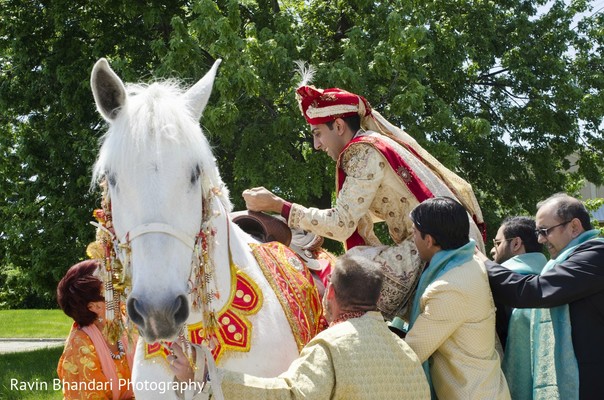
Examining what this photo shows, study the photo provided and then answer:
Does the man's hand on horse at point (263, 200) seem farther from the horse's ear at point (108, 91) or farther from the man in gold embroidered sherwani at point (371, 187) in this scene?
the horse's ear at point (108, 91)

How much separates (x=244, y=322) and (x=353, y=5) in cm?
1131

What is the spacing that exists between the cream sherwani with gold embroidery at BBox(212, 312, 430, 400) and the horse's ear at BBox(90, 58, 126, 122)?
1094 mm

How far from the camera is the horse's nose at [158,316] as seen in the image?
237cm

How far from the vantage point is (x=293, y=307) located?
3.35m

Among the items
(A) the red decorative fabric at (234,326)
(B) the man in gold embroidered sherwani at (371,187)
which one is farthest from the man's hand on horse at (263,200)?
(A) the red decorative fabric at (234,326)

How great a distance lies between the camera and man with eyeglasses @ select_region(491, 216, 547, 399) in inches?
143

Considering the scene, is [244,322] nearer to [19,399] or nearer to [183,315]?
[183,315]

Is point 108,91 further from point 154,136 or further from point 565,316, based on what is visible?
point 565,316

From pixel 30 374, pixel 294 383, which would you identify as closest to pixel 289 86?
pixel 30 374

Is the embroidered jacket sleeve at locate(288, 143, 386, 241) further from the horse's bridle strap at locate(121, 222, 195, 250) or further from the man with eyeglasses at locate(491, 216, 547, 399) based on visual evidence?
the horse's bridle strap at locate(121, 222, 195, 250)

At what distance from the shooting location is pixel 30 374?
1123cm

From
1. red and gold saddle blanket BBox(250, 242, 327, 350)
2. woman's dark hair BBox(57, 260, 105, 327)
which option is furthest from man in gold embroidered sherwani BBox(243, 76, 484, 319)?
woman's dark hair BBox(57, 260, 105, 327)

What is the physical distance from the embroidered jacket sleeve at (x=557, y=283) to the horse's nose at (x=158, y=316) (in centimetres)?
163

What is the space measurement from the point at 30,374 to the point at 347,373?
31.9 feet
